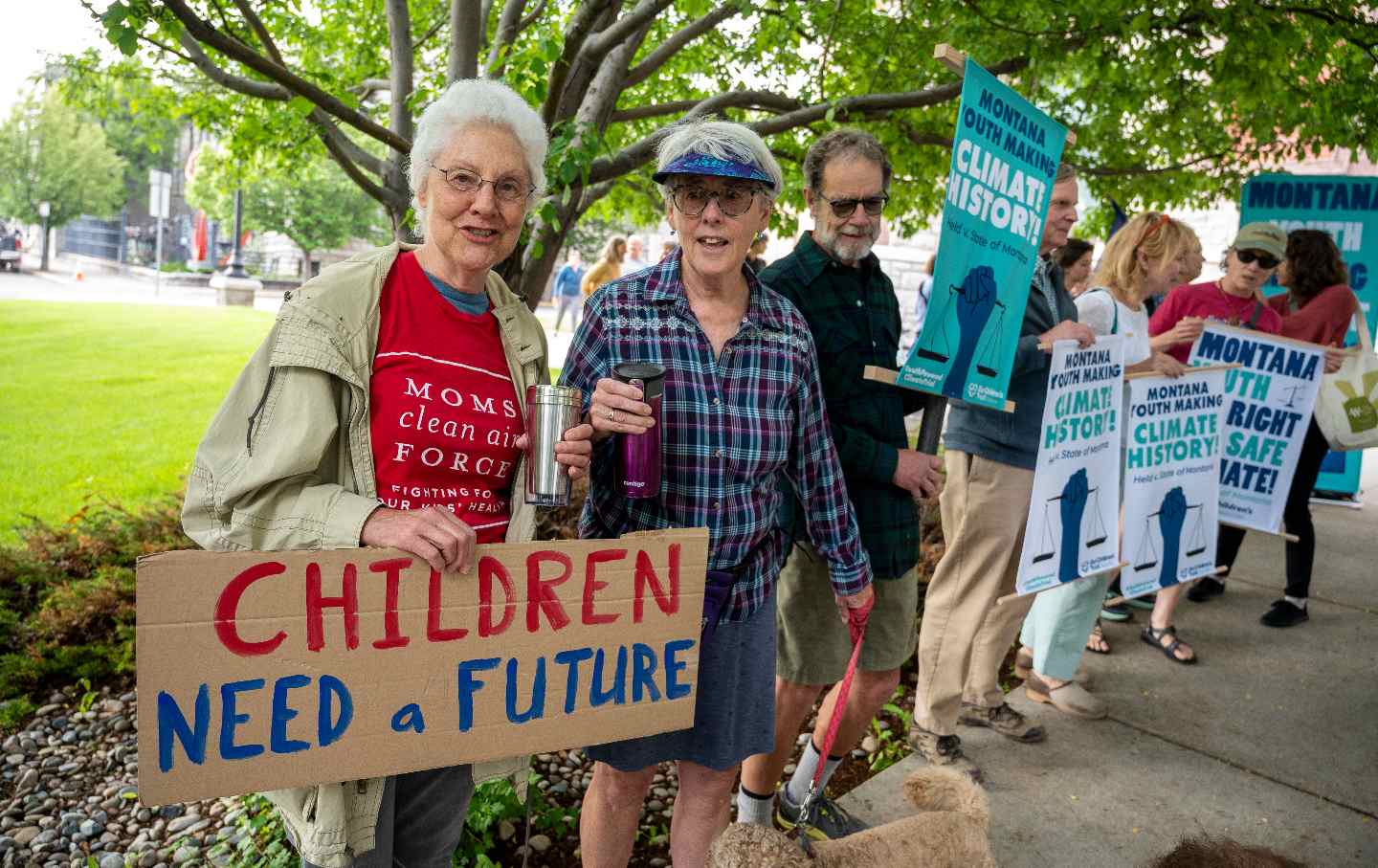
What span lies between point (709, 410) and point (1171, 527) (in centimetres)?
323

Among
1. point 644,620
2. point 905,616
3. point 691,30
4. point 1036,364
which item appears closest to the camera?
point 644,620

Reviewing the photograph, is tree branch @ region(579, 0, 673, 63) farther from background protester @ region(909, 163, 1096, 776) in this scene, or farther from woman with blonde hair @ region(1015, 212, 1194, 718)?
woman with blonde hair @ region(1015, 212, 1194, 718)

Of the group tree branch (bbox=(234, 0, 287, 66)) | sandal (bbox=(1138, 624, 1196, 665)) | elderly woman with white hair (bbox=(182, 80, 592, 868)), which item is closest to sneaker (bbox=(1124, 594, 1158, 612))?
sandal (bbox=(1138, 624, 1196, 665))

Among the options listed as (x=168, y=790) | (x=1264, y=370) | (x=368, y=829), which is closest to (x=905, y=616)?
(x=368, y=829)

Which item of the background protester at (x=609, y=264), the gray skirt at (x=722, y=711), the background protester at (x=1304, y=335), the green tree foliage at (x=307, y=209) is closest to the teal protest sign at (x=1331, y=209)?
the background protester at (x=1304, y=335)

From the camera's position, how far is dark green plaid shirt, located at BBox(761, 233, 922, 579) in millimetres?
2615

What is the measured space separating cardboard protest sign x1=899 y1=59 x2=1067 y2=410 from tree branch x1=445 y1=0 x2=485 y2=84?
2459 mm

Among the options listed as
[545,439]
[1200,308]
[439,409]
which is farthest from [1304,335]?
[439,409]

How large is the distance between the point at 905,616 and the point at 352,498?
5.99ft

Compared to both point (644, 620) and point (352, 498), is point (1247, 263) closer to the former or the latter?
point (644, 620)

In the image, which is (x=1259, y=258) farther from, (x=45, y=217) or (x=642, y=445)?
(x=45, y=217)

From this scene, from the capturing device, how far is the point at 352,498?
1679 millimetres

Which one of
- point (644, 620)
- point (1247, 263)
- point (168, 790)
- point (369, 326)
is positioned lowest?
point (168, 790)

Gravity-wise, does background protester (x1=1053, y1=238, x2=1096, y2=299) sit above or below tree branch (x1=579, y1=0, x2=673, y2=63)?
below
